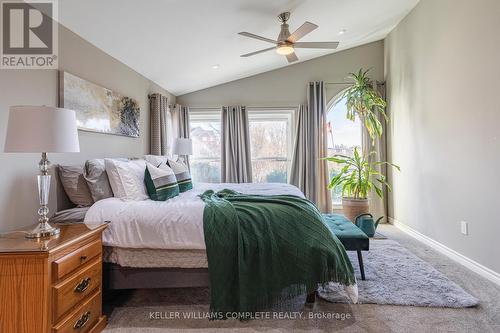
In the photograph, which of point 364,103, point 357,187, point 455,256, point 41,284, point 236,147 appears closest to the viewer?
point 41,284

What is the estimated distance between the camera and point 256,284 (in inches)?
76.4

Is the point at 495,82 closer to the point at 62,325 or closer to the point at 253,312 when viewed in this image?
the point at 253,312

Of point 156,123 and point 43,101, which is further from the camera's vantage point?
point 156,123

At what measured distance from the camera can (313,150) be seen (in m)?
5.19

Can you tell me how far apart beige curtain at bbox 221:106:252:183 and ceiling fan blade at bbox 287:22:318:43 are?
7.49ft

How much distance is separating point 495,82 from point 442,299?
198cm

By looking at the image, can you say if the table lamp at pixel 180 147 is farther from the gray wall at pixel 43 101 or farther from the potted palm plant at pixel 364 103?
the potted palm plant at pixel 364 103

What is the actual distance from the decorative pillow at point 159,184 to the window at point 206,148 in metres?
2.88

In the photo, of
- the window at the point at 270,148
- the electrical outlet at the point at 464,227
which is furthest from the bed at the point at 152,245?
the window at the point at 270,148

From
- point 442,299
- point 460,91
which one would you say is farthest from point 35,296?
point 460,91

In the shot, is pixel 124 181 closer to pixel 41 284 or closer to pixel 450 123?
pixel 41 284

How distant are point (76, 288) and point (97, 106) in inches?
75.5

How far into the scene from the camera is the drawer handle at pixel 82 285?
1.65 m

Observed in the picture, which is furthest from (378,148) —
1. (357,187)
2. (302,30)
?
(302,30)
